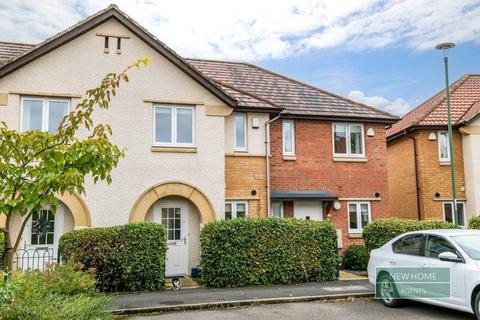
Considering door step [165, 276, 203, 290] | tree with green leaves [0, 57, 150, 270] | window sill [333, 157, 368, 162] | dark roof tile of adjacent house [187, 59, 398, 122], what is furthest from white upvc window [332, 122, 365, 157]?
tree with green leaves [0, 57, 150, 270]

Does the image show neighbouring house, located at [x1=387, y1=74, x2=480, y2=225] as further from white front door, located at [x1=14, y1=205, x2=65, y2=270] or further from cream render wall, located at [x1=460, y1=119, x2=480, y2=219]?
white front door, located at [x1=14, y1=205, x2=65, y2=270]

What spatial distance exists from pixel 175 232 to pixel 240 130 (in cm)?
412

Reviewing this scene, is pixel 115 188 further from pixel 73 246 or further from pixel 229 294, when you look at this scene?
pixel 229 294

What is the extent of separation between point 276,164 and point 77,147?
435 inches

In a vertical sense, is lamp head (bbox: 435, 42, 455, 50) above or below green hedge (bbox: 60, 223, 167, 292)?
above

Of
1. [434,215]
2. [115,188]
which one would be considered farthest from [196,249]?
[434,215]

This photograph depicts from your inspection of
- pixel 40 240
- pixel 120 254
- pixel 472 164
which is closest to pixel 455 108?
pixel 472 164

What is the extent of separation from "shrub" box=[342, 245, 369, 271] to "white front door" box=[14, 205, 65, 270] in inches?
369

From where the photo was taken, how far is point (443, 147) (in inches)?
734

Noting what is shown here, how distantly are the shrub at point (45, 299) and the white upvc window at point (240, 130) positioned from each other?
8.20m

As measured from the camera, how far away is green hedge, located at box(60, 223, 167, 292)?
11078 mm

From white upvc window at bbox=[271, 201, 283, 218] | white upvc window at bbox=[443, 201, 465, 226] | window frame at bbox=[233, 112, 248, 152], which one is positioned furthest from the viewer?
white upvc window at bbox=[443, 201, 465, 226]

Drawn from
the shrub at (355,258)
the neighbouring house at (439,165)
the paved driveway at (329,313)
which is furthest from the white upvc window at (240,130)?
the neighbouring house at (439,165)

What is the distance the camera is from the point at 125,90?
44.6 feet
